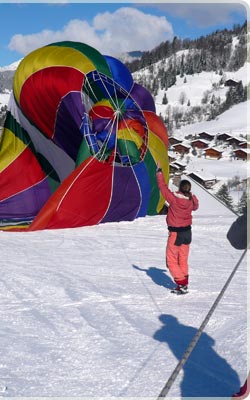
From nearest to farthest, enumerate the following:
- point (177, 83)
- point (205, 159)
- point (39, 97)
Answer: point (39, 97)
point (205, 159)
point (177, 83)

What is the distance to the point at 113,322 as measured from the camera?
4477 millimetres

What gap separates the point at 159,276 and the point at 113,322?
1.93m

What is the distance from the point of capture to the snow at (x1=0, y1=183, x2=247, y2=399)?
10.8 ft

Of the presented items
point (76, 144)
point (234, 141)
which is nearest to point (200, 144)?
point (234, 141)

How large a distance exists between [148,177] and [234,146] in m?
69.6

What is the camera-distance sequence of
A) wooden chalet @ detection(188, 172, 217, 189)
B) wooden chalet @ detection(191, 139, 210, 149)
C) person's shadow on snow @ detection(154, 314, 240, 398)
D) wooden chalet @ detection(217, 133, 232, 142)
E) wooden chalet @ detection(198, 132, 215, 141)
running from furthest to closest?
wooden chalet @ detection(198, 132, 215, 141)
wooden chalet @ detection(217, 133, 232, 142)
wooden chalet @ detection(191, 139, 210, 149)
wooden chalet @ detection(188, 172, 217, 189)
person's shadow on snow @ detection(154, 314, 240, 398)

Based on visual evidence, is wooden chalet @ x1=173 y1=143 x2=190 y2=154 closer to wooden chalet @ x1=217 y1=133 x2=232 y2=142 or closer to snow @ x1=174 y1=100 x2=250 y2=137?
wooden chalet @ x1=217 y1=133 x2=232 y2=142

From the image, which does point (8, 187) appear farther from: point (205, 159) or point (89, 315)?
point (205, 159)

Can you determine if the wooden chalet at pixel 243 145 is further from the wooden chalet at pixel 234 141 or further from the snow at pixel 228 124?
the snow at pixel 228 124

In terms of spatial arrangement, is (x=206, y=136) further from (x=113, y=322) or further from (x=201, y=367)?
(x=201, y=367)

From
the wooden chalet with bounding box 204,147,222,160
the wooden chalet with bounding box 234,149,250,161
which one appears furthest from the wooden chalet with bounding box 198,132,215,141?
the wooden chalet with bounding box 234,149,250,161

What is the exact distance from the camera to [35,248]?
7844mm

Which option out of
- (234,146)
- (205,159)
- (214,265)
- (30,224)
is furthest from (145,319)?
(234,146)

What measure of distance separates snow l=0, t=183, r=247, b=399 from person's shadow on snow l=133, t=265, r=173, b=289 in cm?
1
